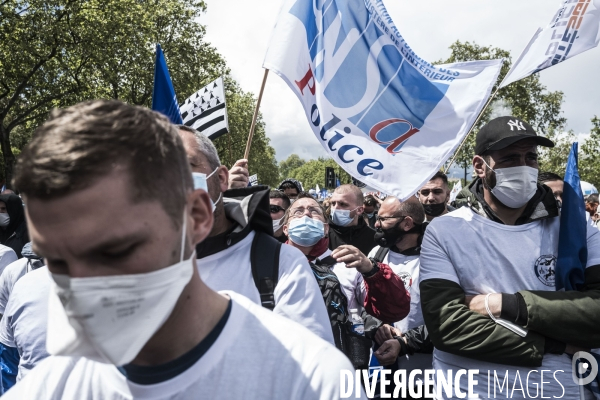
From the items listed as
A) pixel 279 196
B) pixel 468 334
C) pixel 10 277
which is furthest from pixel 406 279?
pixel 10 277

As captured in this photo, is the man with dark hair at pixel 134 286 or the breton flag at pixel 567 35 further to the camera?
the breton flag at pixel 567 35

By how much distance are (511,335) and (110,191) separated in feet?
6.71

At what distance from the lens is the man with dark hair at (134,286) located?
1.07 m

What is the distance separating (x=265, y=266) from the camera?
212cm

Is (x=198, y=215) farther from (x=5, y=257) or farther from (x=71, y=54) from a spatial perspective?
(x=71, y=54)

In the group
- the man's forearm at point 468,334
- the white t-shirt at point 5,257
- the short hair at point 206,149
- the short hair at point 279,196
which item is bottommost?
the man's forearm at point 468,334

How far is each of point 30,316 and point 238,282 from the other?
1467 mm

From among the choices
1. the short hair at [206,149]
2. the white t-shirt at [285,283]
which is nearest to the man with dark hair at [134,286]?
the white t-shirt at [285,283]

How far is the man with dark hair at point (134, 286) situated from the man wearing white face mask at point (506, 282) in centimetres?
149

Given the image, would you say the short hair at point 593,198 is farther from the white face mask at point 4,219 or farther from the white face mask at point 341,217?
the white face mask at point 4,219

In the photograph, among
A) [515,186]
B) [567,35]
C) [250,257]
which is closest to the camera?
[250,257]

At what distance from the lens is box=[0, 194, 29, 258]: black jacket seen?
6008 mm

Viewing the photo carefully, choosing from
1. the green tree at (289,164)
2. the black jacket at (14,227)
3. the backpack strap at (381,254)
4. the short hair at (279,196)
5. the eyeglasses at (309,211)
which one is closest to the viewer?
the eyeglasses at (309,211)

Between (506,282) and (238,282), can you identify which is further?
(506,282)
